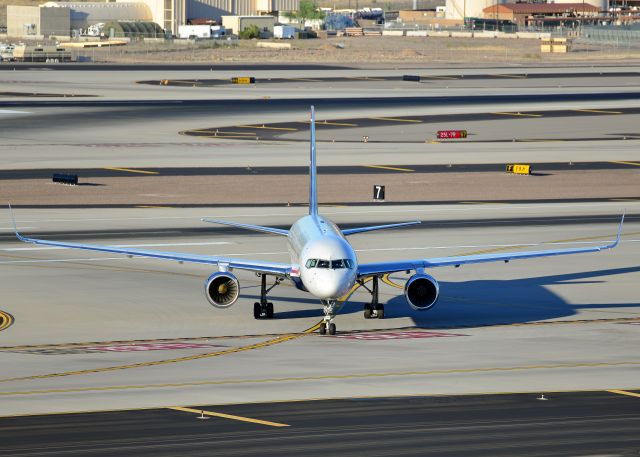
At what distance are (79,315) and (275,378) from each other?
1282 centimetres

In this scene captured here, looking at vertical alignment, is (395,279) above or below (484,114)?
below

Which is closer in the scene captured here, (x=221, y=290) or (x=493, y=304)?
(x=221, y=290)

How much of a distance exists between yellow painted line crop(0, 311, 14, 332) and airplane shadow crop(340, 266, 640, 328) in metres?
13.3

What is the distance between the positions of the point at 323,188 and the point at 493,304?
1378 inches

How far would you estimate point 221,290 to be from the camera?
47469 mm

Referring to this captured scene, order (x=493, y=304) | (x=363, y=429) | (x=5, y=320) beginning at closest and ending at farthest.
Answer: (x=363, y=429)
(x=5, y=320)
(x=493, y=304)

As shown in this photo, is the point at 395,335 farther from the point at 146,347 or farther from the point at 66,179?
the point at 66,179

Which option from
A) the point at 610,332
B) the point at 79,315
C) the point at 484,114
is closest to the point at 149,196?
the point at 79,315

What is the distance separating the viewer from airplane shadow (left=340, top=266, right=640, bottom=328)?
51031 mm

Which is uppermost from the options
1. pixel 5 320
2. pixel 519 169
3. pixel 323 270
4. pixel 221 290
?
pixel 519 169

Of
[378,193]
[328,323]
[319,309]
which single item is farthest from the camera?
[378,193]

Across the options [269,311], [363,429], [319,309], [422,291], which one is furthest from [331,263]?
[363,429]

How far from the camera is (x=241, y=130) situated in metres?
124

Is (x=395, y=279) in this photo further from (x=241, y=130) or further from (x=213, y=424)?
(x=241, y=130)
